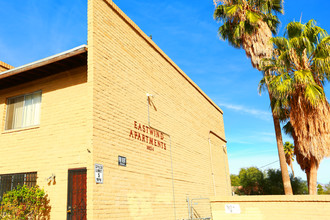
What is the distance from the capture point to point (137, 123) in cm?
1023

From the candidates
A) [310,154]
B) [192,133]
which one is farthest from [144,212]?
[310,154]

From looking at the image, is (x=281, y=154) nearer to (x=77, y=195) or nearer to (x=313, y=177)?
(x=313, y=177)

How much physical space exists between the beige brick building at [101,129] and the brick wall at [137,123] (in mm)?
36

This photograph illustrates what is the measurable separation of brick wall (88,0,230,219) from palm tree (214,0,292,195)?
5.16 meters

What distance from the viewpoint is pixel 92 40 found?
8.77 m

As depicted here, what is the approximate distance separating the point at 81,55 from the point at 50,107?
8.12 feet

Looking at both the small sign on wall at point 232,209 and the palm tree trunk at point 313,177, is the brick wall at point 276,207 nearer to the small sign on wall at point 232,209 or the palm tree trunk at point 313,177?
the small sign on wall at point 232,209

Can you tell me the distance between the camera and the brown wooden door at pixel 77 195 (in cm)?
869

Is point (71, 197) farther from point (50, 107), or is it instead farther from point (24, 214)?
point (50, 107)

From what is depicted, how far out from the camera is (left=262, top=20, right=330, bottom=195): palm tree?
13406 mm

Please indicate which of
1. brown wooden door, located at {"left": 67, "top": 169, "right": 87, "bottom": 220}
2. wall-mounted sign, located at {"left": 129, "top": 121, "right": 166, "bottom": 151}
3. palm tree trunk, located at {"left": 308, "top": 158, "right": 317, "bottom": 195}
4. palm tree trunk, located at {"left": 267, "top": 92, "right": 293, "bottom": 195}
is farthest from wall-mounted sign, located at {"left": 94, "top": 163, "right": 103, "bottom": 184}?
palm tree trunk, located at {"left": 267, "top": 92, "right": 293, "bottom": 195}

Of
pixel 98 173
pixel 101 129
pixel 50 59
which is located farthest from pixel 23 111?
pixel 98 173

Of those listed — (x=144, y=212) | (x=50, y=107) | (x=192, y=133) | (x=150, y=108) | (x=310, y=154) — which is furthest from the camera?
(x=192, y=133)

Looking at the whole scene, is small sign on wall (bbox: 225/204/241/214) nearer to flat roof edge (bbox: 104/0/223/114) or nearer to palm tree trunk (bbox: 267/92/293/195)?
palm tree trunk (bbox: 267/92/293/195)
